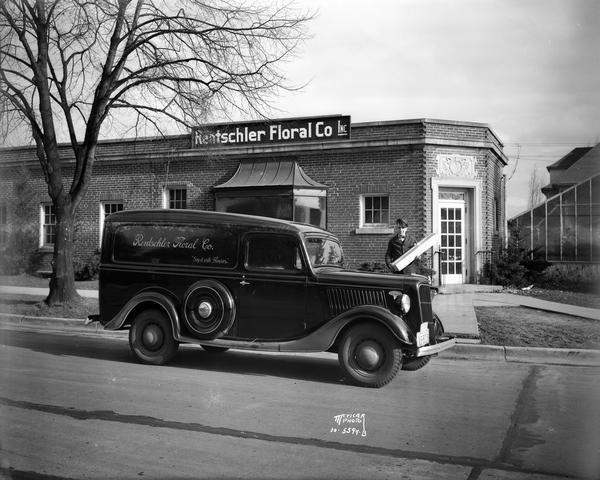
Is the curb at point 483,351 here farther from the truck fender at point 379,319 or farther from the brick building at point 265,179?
the brick building at point 265,179

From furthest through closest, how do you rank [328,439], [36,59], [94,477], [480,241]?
[480,241], [36,59], [328,439], [94,477]

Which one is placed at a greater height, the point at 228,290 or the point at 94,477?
the point at 228,290

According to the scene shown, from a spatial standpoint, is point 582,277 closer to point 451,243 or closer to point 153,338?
point 153,338

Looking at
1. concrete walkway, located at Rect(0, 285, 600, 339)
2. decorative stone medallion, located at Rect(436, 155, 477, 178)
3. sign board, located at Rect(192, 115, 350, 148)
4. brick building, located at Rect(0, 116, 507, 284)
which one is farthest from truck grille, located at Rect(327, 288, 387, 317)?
decorative stone medallion, located at Rect(436, 155, 477, 178)

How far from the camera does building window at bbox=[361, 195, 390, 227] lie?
3639 mm

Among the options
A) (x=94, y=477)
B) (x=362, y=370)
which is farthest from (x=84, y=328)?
(x=94, y=477)

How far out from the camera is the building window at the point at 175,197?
3564 mm

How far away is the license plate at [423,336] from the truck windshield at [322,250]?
90 centimetres

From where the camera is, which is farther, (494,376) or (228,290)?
(494,376)

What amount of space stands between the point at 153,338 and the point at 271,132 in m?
2.71

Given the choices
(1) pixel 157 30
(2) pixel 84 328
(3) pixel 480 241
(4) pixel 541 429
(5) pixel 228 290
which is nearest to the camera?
(4) pixel 541 429

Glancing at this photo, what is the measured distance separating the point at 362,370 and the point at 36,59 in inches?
116

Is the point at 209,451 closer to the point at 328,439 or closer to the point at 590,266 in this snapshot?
the point at 328,439

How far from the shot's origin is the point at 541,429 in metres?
2.94
